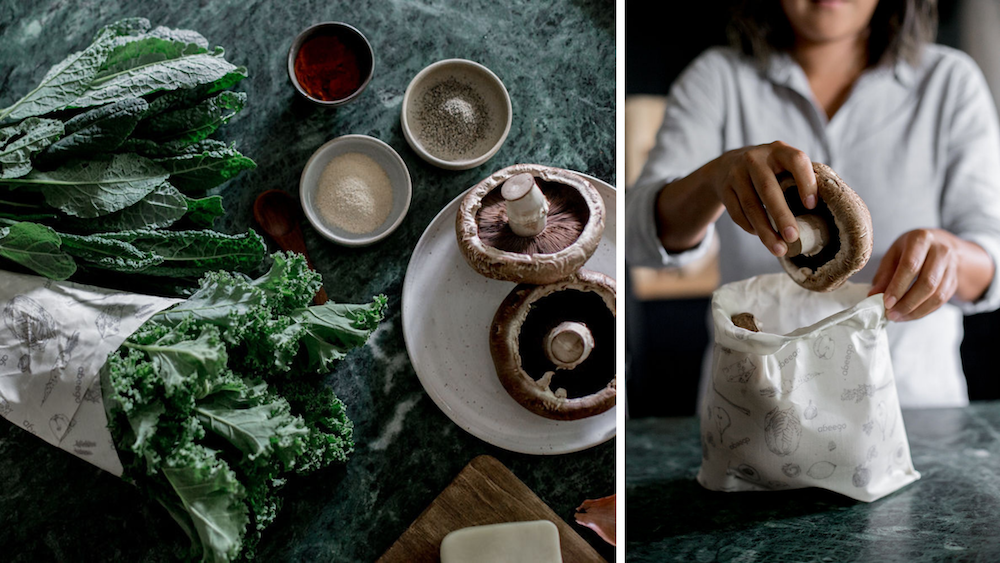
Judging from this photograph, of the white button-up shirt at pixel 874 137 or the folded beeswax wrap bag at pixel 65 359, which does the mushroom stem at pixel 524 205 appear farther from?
the folded beeswax wrap bag at pixel 65 359

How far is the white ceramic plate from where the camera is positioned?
0.89 metres

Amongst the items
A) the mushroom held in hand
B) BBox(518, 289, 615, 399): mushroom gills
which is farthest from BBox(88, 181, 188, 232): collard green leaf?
the mushroom held in hand

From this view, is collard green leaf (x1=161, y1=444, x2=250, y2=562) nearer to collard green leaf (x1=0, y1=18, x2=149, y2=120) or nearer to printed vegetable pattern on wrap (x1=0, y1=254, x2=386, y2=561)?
printed vegetable pattern on wrap (x1=0, y1=254, x2=386, y2=561)

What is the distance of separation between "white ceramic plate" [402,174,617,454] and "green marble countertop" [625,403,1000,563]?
0.81 ft

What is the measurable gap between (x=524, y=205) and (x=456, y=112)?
0.92 ft

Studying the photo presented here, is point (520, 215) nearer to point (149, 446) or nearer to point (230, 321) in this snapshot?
point (230, 321)

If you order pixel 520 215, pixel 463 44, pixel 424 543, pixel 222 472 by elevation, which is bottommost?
pixel 424 543

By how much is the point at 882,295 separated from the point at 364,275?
663mm

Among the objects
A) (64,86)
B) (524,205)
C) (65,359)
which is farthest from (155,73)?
(524,205)

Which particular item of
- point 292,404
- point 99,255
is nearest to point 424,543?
point 292,404

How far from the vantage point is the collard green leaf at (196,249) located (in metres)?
0.81

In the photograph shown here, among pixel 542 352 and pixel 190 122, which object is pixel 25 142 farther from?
pixel 542 352

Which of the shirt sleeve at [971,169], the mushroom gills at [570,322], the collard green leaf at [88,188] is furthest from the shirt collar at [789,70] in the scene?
the collard green leaf at [88,188]

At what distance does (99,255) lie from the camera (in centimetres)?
79
